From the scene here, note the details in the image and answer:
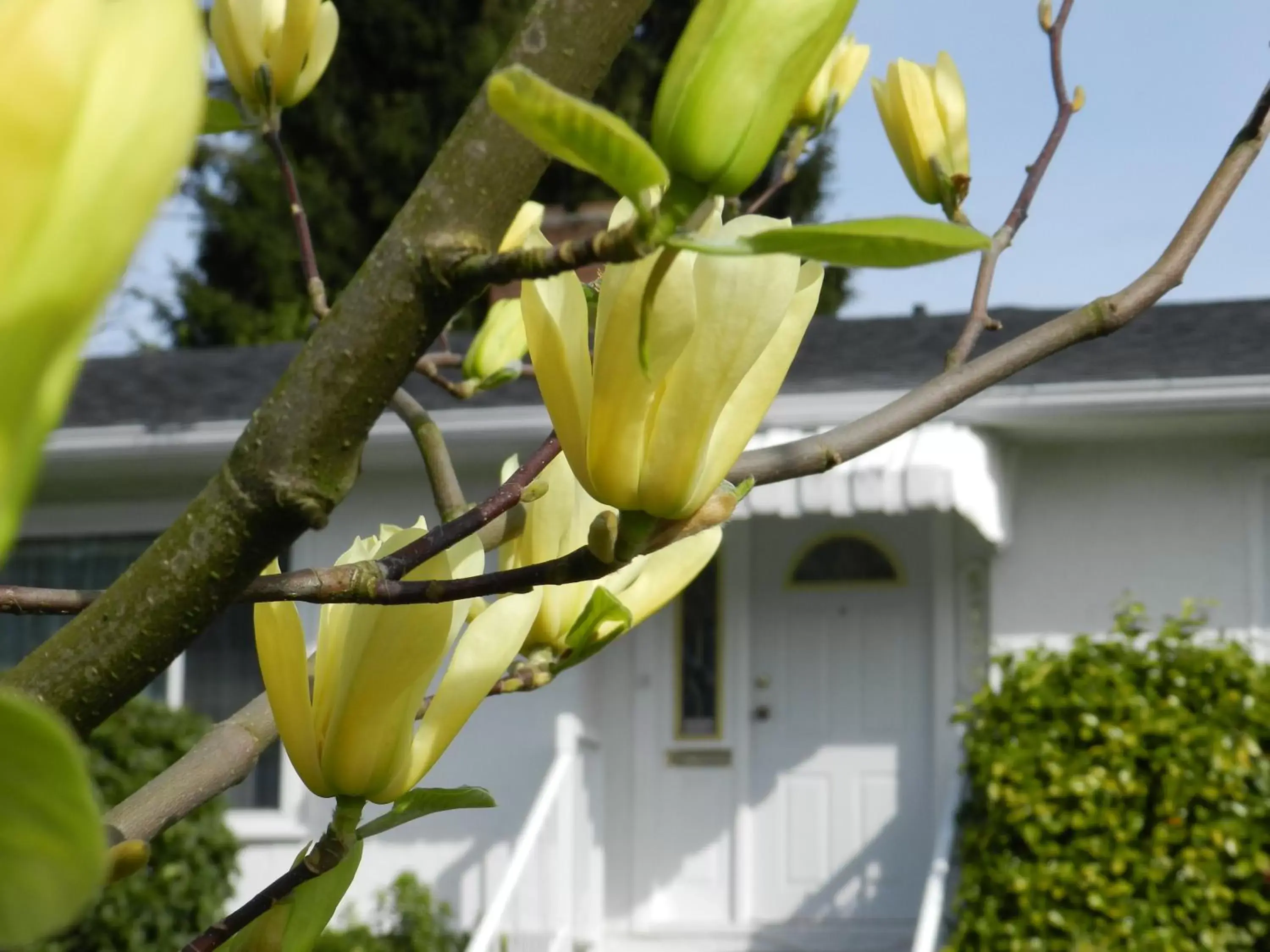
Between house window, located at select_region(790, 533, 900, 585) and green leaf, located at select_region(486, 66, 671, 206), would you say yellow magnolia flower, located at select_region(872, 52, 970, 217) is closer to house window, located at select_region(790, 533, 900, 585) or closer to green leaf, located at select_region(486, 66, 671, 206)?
green leaf, located at select_region(486, 66, 671, 206)

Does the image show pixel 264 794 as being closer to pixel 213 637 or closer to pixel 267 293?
pixel 213 637

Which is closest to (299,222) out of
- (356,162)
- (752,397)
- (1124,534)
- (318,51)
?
(318,51)

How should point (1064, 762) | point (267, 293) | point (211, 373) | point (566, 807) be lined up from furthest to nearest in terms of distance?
point (267, 293), point (211, 373), point (566, 807), point (1064, 762)

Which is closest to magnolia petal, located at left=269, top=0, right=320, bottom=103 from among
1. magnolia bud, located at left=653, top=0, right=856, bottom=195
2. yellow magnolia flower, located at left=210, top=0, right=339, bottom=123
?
yellow magnolia flower, located at left=210, top=0, right=339, bottom=123

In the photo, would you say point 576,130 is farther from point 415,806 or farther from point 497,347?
→ point 497,347

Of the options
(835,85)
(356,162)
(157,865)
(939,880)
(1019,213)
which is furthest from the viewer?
(356,162)

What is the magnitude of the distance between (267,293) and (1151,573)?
1501 cm

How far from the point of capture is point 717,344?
0.48m

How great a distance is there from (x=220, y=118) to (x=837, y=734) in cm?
734

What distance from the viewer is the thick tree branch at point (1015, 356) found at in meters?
0.73

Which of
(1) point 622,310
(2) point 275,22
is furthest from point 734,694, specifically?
(1) point 622,310

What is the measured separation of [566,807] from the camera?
7195mm

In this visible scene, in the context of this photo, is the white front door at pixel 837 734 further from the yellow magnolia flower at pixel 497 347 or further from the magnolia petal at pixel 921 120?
the magnolia petal at pixel 921 120

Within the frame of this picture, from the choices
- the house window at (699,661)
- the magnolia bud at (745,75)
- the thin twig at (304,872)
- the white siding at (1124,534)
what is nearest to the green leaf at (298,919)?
the thin twig at (304,872)
